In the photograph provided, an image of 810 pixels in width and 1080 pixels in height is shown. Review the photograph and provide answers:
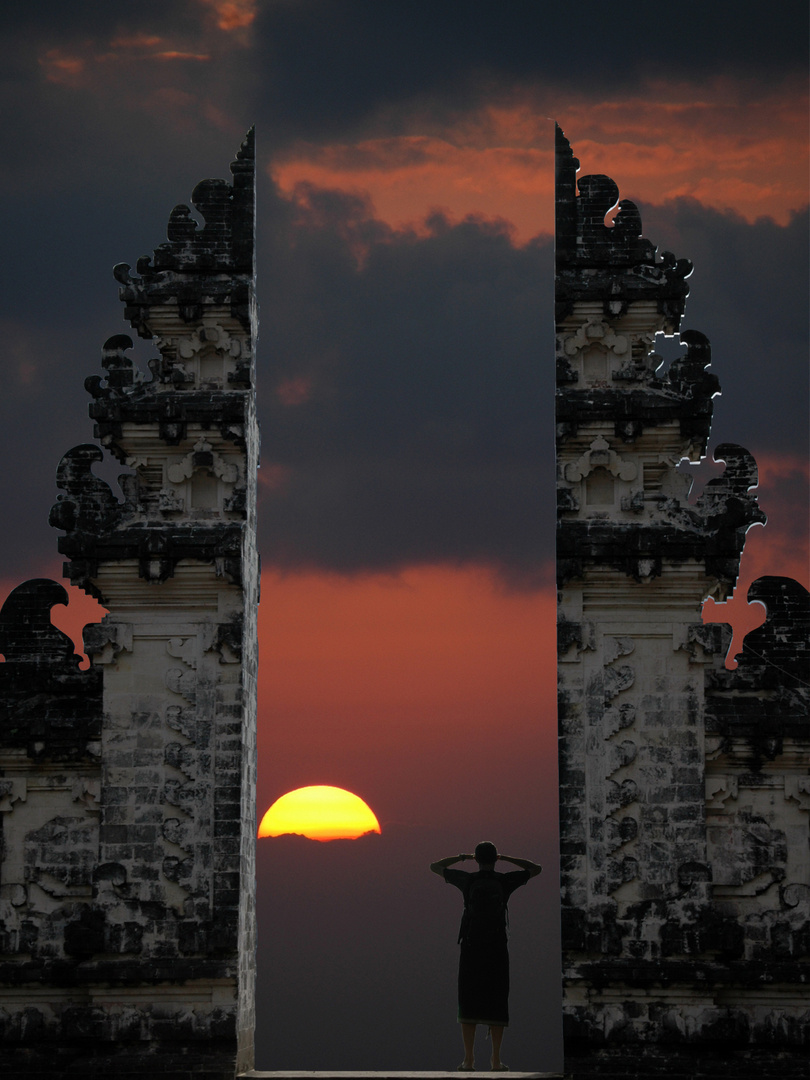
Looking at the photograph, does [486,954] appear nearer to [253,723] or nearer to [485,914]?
[485,914]

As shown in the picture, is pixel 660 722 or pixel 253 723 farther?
pixel 253 723

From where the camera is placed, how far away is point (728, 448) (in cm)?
1869

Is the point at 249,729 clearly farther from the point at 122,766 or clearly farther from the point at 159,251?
the point at 159,251

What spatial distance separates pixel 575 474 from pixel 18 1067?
978 centimetres

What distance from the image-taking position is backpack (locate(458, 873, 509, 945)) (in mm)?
17578

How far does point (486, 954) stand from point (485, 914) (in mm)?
460

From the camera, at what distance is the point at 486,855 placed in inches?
703

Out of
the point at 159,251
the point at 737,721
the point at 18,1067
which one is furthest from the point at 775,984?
the point at 159,251

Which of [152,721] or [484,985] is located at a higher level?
[152,721]

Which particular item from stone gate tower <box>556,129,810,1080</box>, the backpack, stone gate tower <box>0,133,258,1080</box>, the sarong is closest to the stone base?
stone gate tower <box>556,129,810,1080</box>

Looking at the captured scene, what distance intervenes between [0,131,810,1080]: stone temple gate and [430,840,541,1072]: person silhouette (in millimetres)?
780

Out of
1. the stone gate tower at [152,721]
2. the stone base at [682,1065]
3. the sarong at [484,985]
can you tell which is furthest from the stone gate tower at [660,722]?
the stone gate tower at [152,721]

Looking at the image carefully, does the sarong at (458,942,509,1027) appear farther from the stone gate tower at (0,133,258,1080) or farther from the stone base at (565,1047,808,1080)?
the stone gate tower at (0,133,258,1080)

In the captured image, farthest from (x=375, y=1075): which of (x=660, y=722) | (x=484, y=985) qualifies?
(x=660, y=722)
